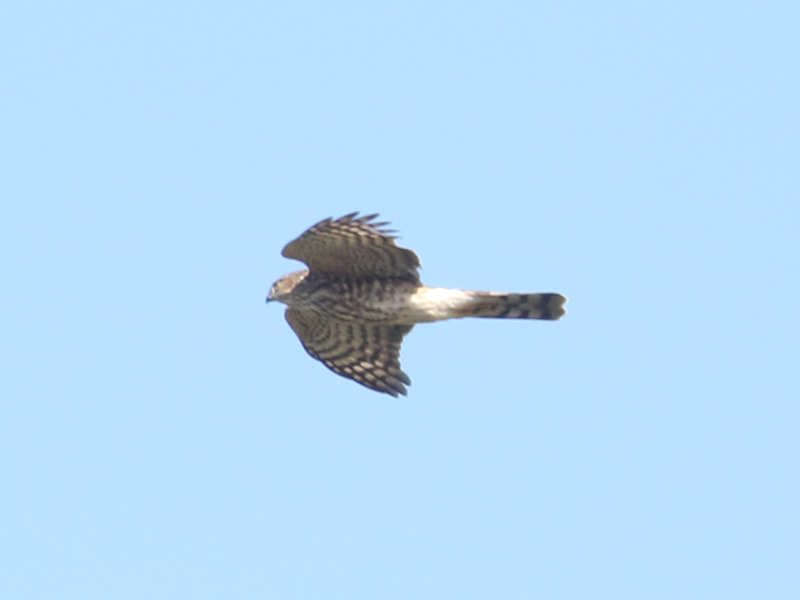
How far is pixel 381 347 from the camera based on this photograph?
54.1 ft

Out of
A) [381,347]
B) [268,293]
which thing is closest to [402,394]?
[381,347]

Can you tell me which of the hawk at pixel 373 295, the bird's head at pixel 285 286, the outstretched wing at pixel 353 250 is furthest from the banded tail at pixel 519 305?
the bird's head at pixel 285 286

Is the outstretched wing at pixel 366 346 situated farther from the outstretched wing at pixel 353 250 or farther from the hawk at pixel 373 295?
the outstretched wing at pixel 353 250

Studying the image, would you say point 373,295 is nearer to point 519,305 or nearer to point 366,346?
point 366,346

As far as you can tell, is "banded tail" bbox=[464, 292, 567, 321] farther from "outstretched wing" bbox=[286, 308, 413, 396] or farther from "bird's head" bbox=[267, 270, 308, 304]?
"bird's head" bbox=[267, 270, 308, 304]

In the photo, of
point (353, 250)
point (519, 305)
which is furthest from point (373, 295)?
point (519, 305)

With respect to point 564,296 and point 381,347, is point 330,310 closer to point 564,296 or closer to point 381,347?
point 381,347

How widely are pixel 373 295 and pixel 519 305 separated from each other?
1311 millimetres

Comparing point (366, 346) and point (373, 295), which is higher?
point (373, 295)

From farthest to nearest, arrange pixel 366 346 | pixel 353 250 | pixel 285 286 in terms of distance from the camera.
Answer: pixel 366 346 → pixel 285 286 → pixel 353 250

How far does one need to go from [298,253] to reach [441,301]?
4.39 feet

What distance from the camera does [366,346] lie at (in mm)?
16516

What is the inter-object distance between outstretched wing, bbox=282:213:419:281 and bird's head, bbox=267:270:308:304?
24cm

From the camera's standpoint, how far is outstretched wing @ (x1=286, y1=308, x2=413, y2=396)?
16422mm
